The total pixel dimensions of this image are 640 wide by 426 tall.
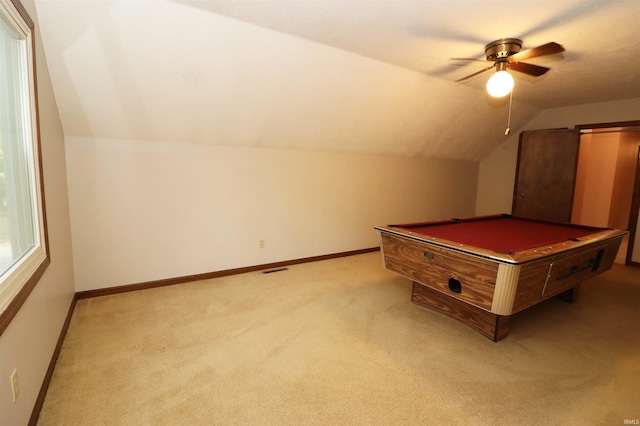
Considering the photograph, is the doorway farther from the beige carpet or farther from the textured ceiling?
the beige carpet

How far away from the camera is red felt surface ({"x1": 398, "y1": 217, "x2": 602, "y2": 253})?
2.48m

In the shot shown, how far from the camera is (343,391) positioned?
182 cm

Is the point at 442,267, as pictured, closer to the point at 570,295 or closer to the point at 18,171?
the point at 570,295

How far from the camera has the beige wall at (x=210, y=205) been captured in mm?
2990

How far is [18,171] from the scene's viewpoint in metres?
1.66

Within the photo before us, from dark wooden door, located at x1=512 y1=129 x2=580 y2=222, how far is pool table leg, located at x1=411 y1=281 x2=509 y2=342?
3.37 metres

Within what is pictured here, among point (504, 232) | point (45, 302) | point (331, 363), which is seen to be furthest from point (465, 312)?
point (45, 302)

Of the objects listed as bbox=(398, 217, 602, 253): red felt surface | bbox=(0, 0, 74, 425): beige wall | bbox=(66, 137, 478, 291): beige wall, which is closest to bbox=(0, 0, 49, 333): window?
bbox=(0, 0, 74, 425): beige wall

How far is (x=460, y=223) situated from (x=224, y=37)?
288 centimetres

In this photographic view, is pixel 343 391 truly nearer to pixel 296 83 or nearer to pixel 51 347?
pixel 51 347

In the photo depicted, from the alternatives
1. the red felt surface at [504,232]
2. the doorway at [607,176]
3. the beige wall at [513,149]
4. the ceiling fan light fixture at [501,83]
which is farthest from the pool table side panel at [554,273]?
the doorway at [607,176]

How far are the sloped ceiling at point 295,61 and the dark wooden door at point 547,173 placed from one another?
819mm

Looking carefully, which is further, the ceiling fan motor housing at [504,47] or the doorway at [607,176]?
the doorway at [607,176]

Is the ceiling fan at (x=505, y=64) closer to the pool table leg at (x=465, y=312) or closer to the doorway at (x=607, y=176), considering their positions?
the pool table leg at (x=465, y=312)
